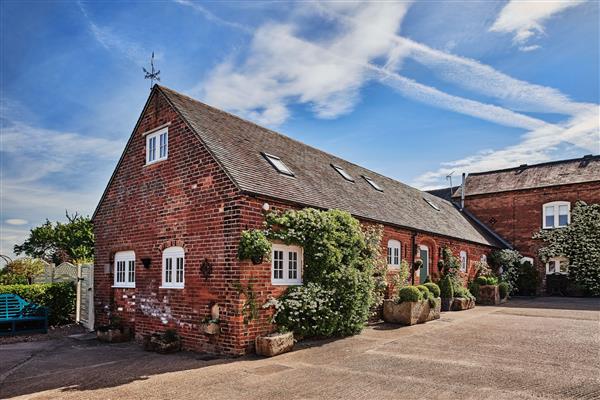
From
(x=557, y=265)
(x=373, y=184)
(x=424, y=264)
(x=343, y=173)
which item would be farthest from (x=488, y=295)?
(x=343, y=173)

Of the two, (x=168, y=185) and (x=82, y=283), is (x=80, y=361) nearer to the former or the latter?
(x=168, y=185)

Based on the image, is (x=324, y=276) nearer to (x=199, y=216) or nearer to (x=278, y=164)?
(x=199, y=216)

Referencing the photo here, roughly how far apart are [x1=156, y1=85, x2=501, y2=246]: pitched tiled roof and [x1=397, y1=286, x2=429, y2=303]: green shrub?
2532mm

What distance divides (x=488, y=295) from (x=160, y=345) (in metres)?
16.6

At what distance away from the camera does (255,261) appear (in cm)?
989

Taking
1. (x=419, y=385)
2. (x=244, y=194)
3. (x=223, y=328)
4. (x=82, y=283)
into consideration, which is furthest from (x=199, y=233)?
(x=82, y=283)

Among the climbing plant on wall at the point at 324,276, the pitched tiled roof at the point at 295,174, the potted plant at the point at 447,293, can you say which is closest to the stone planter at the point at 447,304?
the potted plant at the point at 447,293

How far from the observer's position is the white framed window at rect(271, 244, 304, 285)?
10.9 metres

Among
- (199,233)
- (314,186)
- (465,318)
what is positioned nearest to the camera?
(199,233)

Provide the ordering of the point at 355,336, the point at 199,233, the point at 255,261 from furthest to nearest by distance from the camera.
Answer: the point at 355,336
the point at 199,233
the point at 255,261

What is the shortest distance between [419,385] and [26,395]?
6.61 meters

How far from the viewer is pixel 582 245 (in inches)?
1014

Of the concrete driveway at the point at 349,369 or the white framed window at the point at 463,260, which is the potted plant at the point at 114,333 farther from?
the white framed window at the point at 463,260

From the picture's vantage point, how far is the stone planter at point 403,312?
13.8 meters
